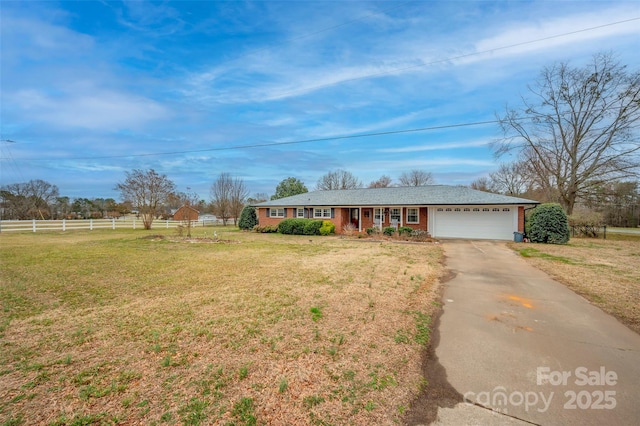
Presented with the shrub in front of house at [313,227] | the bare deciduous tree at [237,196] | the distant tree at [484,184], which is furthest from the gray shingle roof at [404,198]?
the distant tree at [484,184]

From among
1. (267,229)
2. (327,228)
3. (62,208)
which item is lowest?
(267,229)

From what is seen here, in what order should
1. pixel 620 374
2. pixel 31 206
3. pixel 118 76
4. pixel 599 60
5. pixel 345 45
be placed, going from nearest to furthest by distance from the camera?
pixel 620 374 → pixel 345 45 → pixel 118 76 → pixel 599 60 → pixel 31 206

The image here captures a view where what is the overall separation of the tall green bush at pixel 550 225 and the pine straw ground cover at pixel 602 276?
11.5 feet

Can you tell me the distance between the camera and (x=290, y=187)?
4197cm

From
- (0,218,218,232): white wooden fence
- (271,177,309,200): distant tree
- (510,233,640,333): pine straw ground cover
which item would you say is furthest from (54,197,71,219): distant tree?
(510,233,640,333): pine straw ground cover

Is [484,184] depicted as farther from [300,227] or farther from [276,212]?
[300,227]

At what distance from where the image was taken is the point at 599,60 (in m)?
20.5

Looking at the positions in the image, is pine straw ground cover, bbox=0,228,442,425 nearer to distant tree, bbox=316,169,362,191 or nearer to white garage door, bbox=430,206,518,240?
white garage door, bbox=430,206,518,240

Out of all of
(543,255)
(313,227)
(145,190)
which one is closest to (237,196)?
(145,190)

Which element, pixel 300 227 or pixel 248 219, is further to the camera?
pixel 248 219

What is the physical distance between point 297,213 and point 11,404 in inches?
887

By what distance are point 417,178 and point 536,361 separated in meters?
46.0

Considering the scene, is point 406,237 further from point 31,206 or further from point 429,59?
point 31,206

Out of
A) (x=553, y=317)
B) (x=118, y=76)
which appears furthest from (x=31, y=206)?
(x=553, y=317)
